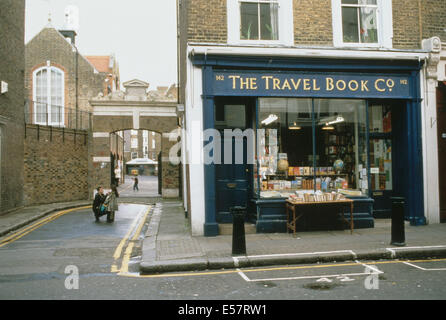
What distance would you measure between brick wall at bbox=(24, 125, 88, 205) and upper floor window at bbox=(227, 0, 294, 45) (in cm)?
1234

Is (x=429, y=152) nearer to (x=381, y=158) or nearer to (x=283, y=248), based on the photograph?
(x=381, y=158)

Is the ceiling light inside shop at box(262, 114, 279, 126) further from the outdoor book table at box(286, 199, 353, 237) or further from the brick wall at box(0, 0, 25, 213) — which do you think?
the brick wall at box(0, 0, 25, 213)

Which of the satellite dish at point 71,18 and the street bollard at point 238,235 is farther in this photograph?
the satellite dish at point 71,18

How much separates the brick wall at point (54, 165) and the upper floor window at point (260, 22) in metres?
12.3

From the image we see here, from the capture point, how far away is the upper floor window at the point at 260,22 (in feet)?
32.9

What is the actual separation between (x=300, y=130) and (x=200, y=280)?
5513 mm

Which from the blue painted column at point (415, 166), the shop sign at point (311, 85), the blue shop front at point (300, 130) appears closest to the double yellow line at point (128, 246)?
the blue shop front at point (300, 130)

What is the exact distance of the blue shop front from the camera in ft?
32.2

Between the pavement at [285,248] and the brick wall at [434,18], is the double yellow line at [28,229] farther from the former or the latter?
the brick wall at [434,18]

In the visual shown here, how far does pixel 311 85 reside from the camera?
1010cm

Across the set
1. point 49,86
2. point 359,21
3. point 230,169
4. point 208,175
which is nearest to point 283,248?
point 208,175

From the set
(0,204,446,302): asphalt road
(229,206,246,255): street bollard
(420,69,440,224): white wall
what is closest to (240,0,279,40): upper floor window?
(420,69,440,224): white wall
